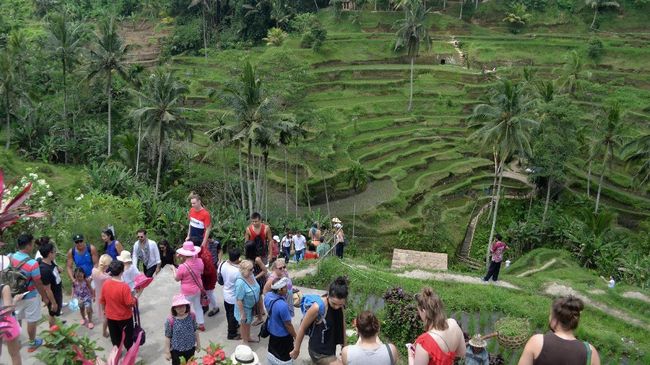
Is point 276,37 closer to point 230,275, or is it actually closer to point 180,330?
point 230,275

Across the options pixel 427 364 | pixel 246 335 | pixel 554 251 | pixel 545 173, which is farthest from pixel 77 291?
pixel 545 173

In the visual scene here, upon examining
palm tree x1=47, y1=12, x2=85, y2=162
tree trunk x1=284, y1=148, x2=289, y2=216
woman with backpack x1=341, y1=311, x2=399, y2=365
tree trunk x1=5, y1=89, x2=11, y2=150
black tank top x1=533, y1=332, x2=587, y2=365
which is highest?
palm tree x1=47, y1=12, x2=85, y2=162

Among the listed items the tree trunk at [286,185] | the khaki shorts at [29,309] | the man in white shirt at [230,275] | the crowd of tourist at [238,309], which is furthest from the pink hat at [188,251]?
the tree trunk at [286,185]

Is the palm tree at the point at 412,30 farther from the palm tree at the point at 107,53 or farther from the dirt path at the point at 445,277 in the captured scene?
the dirt path at the point at 445,277

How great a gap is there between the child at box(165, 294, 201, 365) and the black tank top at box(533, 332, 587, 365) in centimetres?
Answer: 399

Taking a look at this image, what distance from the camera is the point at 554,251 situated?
21.1m

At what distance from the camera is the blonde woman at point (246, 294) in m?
7.42

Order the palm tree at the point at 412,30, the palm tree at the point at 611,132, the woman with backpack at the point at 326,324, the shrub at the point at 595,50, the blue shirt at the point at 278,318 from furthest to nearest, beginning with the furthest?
the shrub at the point at 595,50, the palm tree at the point at 412,30, the palm tree at the point at 611,132, the blue shirt at the point at 278,318, the woman with backpack at the point at 326,324

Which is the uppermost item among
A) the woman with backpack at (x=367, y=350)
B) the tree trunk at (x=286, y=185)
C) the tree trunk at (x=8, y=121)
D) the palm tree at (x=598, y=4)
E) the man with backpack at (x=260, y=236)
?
the palm tree at (x=598, y=4)

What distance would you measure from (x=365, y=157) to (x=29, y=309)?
2364cm

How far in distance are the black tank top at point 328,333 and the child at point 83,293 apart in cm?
426

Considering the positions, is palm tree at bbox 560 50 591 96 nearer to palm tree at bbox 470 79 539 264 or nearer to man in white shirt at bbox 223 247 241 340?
palm tree at bbox 470 79 539 264

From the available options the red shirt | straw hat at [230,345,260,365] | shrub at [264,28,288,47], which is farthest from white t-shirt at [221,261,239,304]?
shrub at [264,28,288,47]

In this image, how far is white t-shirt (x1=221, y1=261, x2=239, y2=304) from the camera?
7996 millimetres
